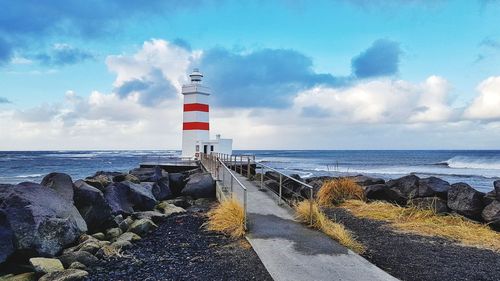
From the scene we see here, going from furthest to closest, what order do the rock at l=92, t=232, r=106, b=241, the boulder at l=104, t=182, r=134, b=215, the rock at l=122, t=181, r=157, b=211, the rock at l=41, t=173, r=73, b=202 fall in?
the rock at l=122, t=181, r=157, b=211, the boulder at l=104, t=182, r=134, b=215, the rock at l=41, t=173, r=73, b=202, the rock at l=92, t=232, r=106, b=241

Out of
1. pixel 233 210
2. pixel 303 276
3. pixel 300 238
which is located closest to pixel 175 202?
pixel 233 210

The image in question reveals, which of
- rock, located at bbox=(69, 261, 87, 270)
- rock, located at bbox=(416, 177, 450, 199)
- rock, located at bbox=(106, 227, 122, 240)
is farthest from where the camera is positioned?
rock, located at bbox=(416, 177, 450, 199)

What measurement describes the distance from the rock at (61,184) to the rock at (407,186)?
28.6 ft

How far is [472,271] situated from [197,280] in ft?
13.3

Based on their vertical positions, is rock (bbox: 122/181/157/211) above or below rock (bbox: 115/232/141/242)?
above

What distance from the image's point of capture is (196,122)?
24.8 m

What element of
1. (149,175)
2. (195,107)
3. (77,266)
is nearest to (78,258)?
(77,266)

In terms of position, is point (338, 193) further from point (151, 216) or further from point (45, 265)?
point (45, 265)

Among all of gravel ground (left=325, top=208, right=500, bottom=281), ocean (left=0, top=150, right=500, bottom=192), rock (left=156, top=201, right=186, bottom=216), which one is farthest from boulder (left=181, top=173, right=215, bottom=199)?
gravel ground (left=325, top=208, right=500, bottom=281)

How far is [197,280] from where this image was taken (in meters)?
5.82

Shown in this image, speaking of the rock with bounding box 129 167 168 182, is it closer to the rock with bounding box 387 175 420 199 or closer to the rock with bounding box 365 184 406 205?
the rock with bounding box 365 184 406 205

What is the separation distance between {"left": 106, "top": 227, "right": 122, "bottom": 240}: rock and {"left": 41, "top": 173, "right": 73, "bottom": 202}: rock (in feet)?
3.76

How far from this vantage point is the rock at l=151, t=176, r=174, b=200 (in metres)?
15.3

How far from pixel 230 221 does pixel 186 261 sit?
169cm
